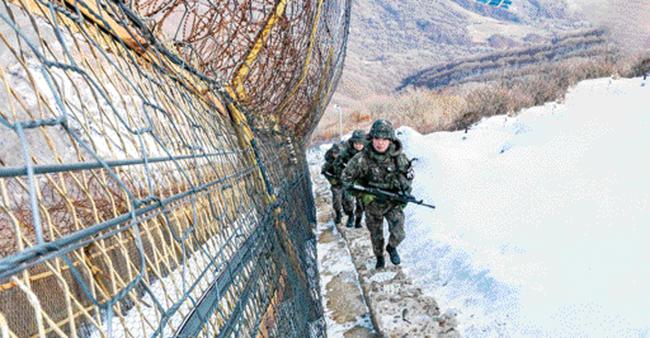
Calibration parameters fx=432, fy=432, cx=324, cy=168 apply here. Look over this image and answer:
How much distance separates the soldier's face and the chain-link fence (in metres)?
0.96

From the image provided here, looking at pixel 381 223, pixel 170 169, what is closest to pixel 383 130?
pixel 381 223

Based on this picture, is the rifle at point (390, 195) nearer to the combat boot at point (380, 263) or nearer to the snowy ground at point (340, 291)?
the combat boot at point (380, 263)

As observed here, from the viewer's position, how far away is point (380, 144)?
4.18m

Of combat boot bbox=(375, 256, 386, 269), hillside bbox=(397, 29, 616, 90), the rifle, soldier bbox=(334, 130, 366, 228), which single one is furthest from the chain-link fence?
hillside bbox=(397, 29, 616, 90)

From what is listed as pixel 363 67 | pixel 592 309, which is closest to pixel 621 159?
pixel 592 309

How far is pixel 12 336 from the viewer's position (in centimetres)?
100

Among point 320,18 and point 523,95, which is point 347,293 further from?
point 523,95

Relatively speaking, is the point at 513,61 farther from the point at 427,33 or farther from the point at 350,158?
the point at 427,33

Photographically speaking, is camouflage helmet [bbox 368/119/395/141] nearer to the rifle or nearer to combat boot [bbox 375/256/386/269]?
the rifle

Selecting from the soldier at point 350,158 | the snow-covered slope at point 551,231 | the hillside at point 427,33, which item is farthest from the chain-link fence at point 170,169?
Answer: the hillside at point 427,33

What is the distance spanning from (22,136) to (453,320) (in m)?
3.04

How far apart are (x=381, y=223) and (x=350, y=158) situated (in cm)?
177

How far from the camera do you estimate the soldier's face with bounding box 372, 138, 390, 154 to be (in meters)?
4.14

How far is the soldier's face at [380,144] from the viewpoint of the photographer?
414 centimetres
